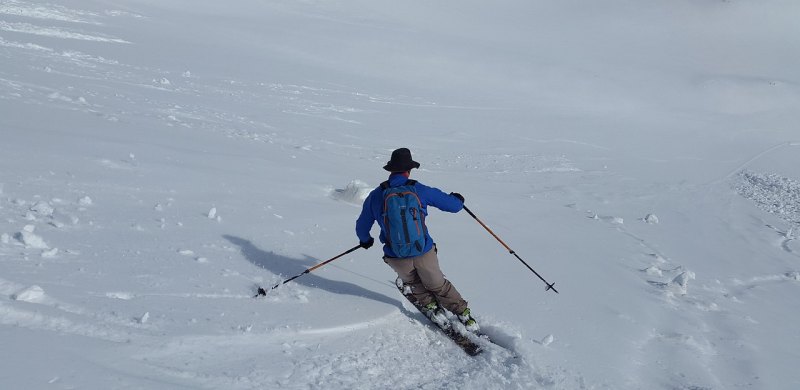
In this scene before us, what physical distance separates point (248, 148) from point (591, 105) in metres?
17.0

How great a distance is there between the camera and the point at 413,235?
491 centimetres

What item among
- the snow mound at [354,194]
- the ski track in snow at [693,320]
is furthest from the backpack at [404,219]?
the snow mound at [354,194]

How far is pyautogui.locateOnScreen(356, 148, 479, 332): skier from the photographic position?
16.0ft

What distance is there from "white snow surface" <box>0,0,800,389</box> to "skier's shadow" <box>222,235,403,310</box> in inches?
1.2

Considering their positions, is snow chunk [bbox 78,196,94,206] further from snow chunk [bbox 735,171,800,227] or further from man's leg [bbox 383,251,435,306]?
snow chunk [bbox 735,171,800,227]

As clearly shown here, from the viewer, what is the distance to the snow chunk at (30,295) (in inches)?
154

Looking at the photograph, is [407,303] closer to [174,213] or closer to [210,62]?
[174,213]

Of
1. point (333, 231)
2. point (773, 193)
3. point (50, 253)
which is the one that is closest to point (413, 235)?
Answer: point (333, 231)

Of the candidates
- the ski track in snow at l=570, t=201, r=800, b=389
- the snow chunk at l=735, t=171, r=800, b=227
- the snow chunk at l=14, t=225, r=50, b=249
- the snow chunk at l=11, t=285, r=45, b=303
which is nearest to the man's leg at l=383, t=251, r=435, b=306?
the ski track in snow at l=570, t=201, r=800, b=389

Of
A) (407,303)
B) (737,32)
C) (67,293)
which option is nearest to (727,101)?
(737,32)

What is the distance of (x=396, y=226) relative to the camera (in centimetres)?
490

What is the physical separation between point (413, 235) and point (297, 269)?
1460 millimetres

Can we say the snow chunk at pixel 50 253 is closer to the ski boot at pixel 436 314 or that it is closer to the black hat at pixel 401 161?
the black hat at pixel 401 161

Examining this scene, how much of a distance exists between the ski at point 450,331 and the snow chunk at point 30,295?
108 inches
